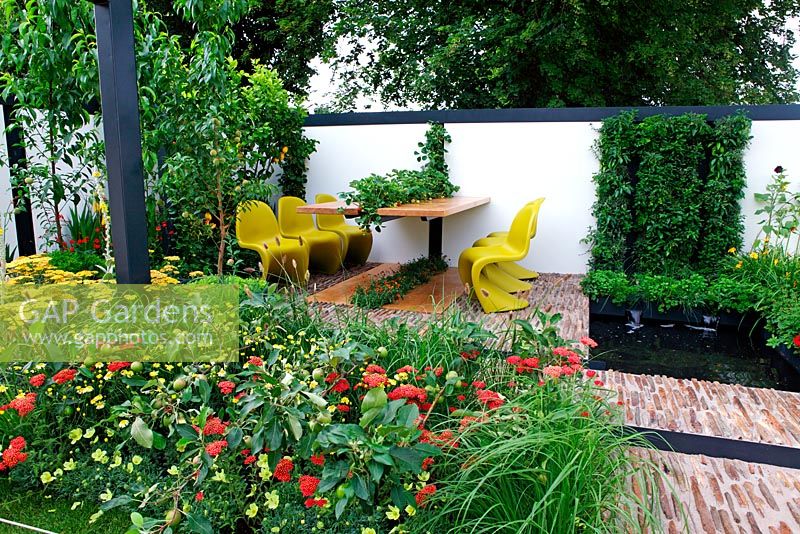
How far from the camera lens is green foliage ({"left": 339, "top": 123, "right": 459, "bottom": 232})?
202 inches

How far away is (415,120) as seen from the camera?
7.53 m

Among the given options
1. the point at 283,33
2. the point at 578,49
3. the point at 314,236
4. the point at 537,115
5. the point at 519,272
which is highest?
the point at 283,33

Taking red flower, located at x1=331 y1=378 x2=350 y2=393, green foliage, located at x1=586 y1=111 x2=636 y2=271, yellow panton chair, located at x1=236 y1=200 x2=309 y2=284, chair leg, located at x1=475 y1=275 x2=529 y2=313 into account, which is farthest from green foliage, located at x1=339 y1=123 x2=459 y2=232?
red flower, located at x1=331 y1=378 x2=350 y2=393

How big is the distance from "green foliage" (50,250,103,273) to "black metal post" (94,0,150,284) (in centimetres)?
193

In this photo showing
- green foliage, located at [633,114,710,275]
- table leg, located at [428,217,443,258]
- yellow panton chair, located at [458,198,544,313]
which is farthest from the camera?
table leg, located at [428,217,443,258]

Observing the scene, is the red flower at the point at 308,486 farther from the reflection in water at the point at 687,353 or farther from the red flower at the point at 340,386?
the reflection in water at the point at 687,353

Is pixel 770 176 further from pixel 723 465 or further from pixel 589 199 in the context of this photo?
pixel 723 465

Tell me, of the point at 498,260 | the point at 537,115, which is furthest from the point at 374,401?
the point at 537,115

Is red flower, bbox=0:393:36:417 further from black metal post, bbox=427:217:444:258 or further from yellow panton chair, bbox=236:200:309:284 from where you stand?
black metal post, bbox=427:217:444:258

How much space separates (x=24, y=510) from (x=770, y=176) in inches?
275

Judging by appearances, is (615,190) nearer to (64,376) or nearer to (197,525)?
(64,376)

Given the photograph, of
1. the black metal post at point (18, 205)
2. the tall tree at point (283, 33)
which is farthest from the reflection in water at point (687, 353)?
the tall tree at point (283, 33)

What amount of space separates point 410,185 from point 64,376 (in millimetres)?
4417

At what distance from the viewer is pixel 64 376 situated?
2082 millimetres
